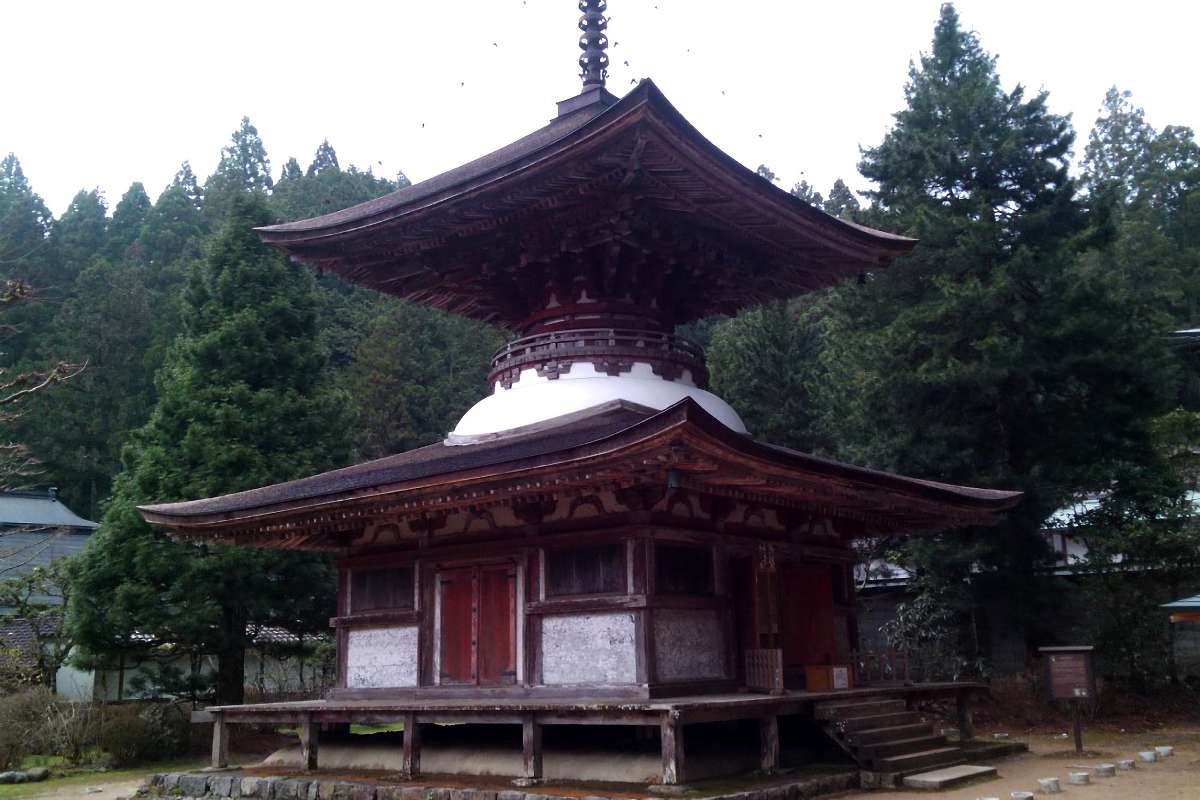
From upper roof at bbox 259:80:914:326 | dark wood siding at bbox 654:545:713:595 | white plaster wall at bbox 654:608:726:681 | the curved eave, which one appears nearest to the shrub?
upper roof at bbox 259:80:914:326

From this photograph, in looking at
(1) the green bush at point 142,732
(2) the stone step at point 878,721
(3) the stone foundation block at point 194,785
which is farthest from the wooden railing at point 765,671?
(1) the green bush at point 142,732

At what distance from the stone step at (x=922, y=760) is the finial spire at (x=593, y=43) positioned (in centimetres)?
1094

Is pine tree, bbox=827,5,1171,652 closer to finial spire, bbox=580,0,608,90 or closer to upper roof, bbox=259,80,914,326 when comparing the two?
upper roof, bbox=259,80,914,326

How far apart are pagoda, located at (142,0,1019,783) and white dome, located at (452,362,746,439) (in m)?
0.04

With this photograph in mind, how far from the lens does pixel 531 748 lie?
11.1 m

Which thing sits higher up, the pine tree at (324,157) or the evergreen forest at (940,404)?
the pine tree at (324,157)

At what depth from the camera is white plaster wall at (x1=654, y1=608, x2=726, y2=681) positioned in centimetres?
1152

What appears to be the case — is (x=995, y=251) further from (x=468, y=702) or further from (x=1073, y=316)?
(x=468, y=702)

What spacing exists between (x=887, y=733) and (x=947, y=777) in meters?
1.07

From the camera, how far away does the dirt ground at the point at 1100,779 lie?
10719 millimetres

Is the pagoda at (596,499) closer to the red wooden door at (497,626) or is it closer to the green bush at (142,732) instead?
the red wooden door at (497,626)

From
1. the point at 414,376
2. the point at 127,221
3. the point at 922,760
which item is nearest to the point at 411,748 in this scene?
the point at 922,760

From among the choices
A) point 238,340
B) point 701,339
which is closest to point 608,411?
point 238,340

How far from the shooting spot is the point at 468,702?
11.6m
